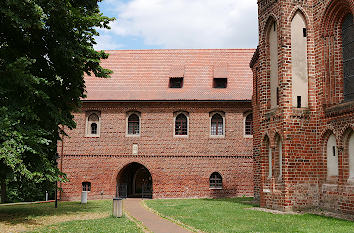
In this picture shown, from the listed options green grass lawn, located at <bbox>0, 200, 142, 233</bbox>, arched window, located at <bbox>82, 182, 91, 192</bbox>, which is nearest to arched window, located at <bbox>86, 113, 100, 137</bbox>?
arched window, located at <bbox>82, 182, 91, 192</bbox>

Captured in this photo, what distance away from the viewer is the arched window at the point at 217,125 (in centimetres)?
2647

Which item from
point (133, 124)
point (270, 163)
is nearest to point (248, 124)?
point (133, 124)

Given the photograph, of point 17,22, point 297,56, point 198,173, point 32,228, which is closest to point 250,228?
point 32,228

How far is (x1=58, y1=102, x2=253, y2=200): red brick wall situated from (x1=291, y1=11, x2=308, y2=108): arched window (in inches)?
436

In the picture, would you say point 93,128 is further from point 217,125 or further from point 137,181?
point 217,125

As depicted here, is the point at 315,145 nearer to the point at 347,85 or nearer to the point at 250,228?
the point at 347,85

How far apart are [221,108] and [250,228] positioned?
52.2ft

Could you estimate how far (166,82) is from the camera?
2777cm

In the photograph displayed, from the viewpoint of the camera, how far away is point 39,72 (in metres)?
15.2

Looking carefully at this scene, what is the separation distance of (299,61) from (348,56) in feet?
5.86

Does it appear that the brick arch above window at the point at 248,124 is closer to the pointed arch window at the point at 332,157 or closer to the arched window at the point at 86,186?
the arched window at the point at 86,186

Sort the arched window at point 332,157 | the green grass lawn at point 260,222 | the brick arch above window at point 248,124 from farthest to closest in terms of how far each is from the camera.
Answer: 1. the brick arch above window at point 248,124
2. the arched window at point 332,157
3. the green grass lawn at point 260,222

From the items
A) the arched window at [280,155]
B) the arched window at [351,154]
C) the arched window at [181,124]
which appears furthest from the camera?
the arched window at [181,124]

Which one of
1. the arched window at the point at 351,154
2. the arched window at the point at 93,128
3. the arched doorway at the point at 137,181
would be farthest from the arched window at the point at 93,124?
the arched window at the point at 351,154
